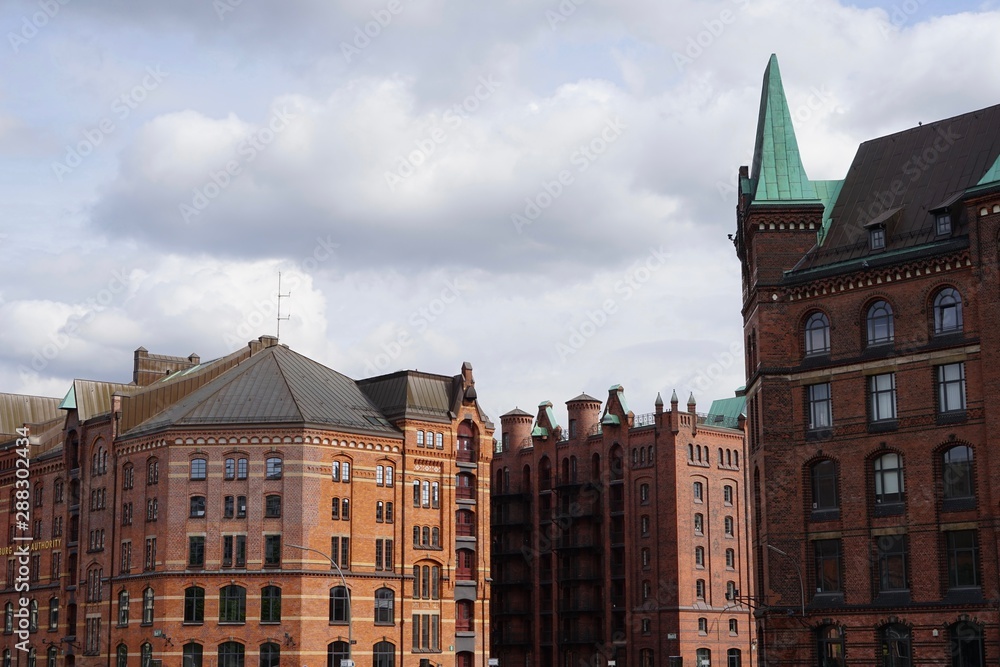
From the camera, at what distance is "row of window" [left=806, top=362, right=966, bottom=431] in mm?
53406

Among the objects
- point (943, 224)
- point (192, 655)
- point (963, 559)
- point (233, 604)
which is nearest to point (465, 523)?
point (233, 604)

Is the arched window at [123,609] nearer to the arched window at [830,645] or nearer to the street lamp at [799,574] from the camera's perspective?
the street lamp at [799,574]

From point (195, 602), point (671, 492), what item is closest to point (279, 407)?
point (195, 602)

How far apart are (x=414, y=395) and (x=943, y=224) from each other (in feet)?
143

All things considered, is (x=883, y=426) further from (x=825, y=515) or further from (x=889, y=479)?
(x=825, y=515)

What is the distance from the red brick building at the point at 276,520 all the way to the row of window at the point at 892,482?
1249 inches

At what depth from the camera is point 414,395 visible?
90.3 metres

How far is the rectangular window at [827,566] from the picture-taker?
2189 inches

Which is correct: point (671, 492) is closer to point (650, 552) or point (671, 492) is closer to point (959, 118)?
point (650, 552)

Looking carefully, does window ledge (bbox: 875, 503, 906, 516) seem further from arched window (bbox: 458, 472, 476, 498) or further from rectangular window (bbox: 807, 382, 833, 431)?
arched window (bbox: 458, 472, 476, 498)

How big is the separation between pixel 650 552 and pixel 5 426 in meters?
54.4

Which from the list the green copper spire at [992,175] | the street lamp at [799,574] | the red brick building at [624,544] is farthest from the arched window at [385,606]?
the green copper spire at [992,175]

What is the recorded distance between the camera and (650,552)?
4126 inches

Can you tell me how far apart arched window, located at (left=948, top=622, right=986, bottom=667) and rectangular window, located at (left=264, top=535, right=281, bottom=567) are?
4405cm
